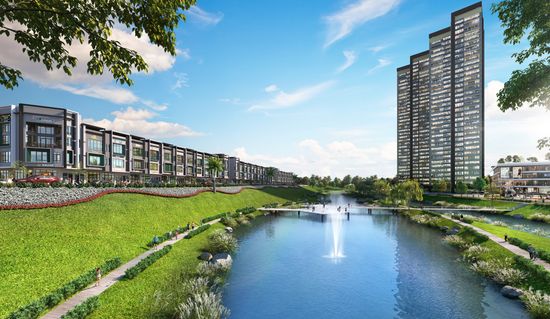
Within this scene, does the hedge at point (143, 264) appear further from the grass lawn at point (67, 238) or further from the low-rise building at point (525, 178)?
the low-rise building at point (525, 178)

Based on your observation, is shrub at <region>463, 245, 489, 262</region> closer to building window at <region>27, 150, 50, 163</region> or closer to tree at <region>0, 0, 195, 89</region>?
tree at <region>0, 0, 195, 89</region>

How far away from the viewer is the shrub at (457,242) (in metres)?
40.2

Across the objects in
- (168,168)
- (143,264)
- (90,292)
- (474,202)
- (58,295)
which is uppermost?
(168,168)

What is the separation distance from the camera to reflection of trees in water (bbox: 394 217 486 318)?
73.1ft

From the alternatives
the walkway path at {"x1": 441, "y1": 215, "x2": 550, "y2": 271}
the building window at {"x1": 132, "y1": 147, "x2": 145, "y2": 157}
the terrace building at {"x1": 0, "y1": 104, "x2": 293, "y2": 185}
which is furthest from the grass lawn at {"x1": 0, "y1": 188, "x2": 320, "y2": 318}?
the building window at {"x1": 132, "y1": 147, "x2": 145, "y2": 157}

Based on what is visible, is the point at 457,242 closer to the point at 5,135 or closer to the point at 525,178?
the point at 5,135

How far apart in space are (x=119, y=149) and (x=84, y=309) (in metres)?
74.7

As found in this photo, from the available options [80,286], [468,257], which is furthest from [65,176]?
[468,257]

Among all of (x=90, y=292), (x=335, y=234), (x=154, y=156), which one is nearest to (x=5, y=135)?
(x=154, y=156)

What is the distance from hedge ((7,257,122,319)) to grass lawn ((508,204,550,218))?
86323 millimetres

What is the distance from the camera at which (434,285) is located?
27.4m

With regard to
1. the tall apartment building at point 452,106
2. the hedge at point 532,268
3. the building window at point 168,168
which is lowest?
the hedge at point 532,268

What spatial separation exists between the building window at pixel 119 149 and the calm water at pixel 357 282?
176ft

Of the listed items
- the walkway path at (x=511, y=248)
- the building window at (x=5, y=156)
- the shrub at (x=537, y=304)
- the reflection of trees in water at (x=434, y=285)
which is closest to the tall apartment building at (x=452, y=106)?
the walkway path at (x=511, y=248)
